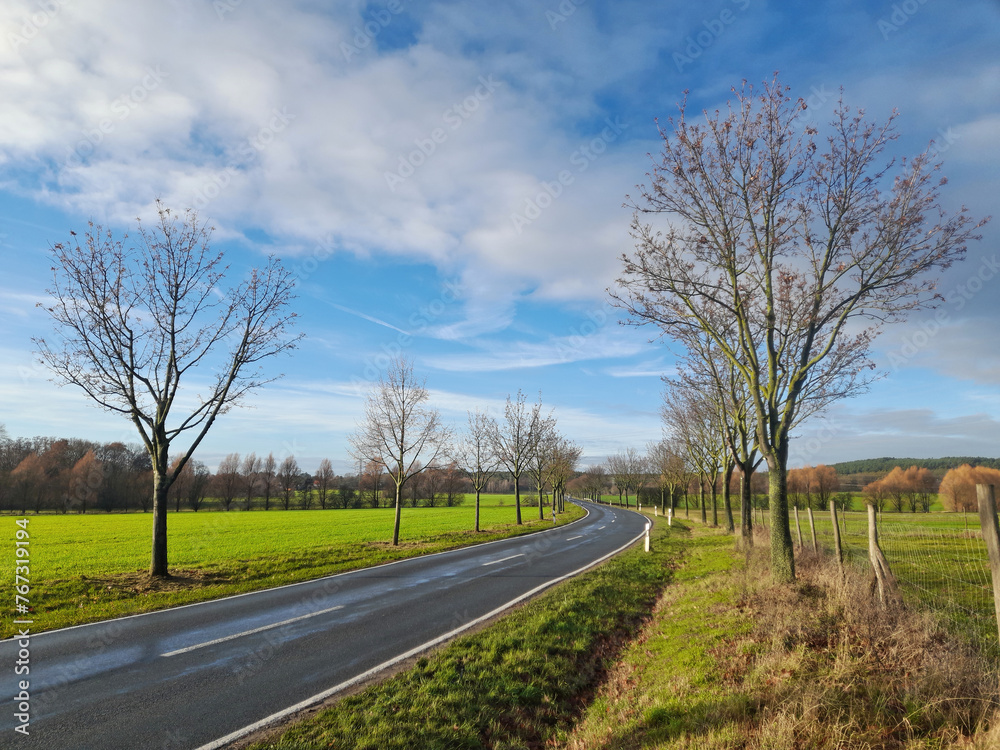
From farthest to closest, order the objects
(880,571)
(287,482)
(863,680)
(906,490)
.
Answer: (287,482)
(906,490)
(880,571)
(863,680)

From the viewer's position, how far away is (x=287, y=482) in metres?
83.6

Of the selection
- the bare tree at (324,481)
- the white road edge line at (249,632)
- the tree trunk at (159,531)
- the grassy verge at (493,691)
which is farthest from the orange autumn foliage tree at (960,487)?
the bare tree at (324,481)

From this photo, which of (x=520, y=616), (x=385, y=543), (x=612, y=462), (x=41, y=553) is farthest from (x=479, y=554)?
(x=612, y=462)

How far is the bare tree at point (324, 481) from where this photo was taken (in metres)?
84.9

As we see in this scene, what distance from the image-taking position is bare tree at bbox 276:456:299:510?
3263 inches

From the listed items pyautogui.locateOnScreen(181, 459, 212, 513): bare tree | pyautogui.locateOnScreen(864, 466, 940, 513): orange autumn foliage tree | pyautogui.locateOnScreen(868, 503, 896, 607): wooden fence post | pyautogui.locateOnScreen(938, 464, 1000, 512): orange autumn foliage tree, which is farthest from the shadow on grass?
pyautogui.locateOnScreen(181, 459, 212, 513): bare tree

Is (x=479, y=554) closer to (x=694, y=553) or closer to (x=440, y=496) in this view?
(x=694, y=553)

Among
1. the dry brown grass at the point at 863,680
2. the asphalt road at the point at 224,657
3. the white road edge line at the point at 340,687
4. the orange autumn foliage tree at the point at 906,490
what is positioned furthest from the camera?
the orange autumn foliage tree at the point at 906,490

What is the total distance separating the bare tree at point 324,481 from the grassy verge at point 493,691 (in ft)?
274

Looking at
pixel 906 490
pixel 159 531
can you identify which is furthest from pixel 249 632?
pixel 906 490

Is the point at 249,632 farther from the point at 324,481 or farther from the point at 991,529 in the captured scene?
the point at 324,481

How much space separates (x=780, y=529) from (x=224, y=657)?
421 inches

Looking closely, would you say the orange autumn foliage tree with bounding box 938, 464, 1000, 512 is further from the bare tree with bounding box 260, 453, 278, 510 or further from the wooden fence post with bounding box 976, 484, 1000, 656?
the bare tree with bounding box 260, 453, 278, 510

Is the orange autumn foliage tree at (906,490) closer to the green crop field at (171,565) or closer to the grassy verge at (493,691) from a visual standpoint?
the green crop field at (171,565)
